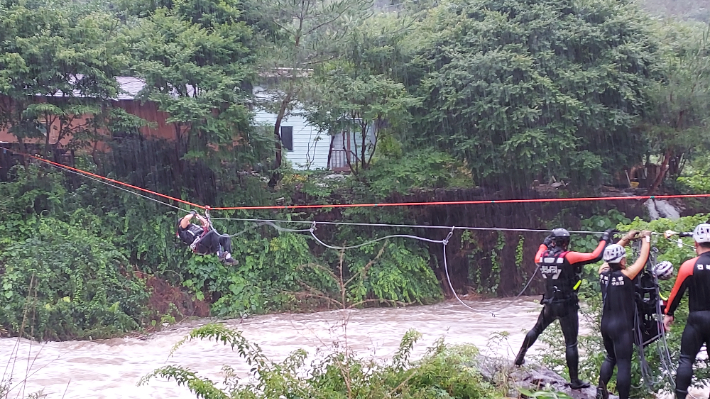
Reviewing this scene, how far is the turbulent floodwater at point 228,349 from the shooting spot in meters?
8.78

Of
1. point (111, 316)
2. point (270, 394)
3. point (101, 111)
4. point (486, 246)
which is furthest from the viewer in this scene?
point (486, 246)

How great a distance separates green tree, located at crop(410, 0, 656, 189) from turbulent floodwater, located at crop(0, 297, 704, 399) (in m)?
3.37

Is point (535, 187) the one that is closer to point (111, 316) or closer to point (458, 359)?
point (111, 316)

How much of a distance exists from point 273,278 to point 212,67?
478 cm

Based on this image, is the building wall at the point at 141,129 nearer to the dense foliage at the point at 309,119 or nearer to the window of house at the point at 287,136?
the dense foliage at the point at 309,119

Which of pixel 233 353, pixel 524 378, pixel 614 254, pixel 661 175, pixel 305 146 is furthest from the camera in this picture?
pixel 305 146

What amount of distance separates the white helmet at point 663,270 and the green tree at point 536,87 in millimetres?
7877

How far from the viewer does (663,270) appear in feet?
19.3

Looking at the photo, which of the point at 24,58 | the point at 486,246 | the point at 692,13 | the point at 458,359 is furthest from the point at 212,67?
the point at 692,13

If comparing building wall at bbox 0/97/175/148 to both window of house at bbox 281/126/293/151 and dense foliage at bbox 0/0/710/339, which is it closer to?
dense foliage at bbox 0/0/710/339

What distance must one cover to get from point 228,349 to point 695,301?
771cm

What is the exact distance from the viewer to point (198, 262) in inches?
559

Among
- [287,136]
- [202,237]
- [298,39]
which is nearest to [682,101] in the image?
[298,39]

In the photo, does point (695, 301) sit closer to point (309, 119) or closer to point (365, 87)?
point (365, 87)
